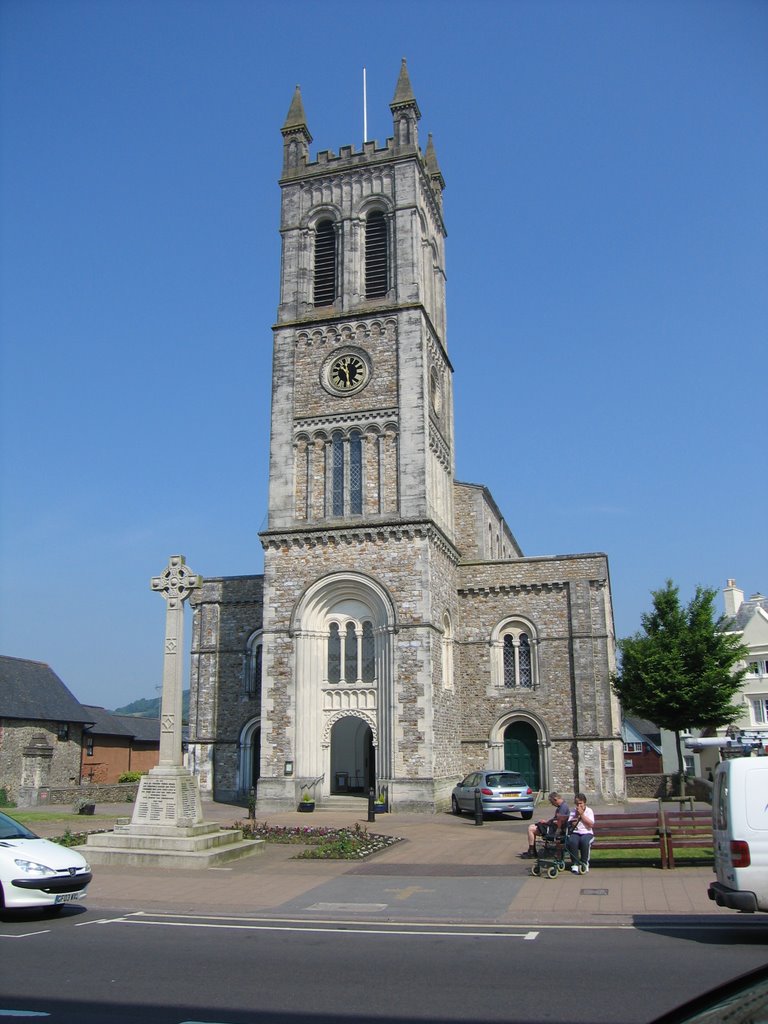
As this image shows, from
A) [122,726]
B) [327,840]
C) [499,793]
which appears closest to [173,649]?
[327,840]

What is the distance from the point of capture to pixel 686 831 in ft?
54.6

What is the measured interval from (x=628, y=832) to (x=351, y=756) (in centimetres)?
2011

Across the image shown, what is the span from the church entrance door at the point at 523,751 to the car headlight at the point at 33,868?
2415 cm

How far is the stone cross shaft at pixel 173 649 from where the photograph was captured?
699 inches

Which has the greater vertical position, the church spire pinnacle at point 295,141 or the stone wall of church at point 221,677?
the church spire pinnacle at point 295,141

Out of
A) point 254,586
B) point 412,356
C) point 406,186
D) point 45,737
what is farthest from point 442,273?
point 45,737

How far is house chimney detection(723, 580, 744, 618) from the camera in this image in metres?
50.1

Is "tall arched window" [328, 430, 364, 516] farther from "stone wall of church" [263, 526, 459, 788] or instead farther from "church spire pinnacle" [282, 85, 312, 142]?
"church spire pinnacle" [282, 85, 312, 142]

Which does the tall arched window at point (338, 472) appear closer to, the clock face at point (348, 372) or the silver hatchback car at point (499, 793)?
the clock face at point (348, 372)

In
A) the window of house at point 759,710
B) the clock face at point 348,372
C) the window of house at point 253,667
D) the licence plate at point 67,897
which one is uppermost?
the clock face at point 348,372

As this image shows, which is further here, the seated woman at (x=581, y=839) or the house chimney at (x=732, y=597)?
the house chimney at (x=732, y=597)

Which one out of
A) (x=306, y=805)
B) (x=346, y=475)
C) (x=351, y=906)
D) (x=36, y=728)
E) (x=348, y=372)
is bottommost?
(x=306, y=805)

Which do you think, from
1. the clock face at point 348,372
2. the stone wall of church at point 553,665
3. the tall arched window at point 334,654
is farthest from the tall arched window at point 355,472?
the stone wall of church at point 553,665

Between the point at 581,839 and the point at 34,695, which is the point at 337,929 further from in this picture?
the point at 34,695
